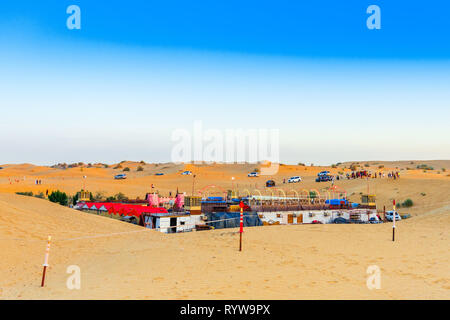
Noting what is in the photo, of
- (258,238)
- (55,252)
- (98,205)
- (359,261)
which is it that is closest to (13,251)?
(55,252)

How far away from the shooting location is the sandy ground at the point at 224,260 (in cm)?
865

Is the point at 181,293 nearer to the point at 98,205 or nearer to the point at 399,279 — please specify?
the point at 399,279

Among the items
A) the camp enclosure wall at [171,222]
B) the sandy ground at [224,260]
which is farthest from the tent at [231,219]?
the sandy ground at [224,260]

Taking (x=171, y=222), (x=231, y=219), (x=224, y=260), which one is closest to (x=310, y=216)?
(x=231, y=219)

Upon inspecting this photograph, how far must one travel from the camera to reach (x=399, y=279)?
31.8 feet

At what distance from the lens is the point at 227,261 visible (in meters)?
11.6

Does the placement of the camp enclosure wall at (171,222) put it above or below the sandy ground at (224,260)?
below

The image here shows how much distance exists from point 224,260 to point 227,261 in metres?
0.16

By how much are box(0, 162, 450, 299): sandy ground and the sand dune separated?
3 centimetres

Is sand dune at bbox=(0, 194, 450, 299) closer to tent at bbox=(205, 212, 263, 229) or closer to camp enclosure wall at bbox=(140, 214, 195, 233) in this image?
camp enclosure wall at bbox=(140, 214, 195, 233)

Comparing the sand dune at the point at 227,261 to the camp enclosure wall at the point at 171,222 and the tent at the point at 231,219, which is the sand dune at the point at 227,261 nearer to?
the camp enclosure wall at the point at 171,222

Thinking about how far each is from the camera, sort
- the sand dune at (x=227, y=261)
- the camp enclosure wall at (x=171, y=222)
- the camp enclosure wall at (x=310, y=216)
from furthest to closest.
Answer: the camp enclosure wall at (x=310, y=216), the camp enclosure wall at (x=171, y=222), the sand dune at (x=227, y=261)

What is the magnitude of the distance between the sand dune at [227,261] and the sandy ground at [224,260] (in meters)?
0.03

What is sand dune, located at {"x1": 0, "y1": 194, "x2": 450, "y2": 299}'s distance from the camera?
28.3 ft
